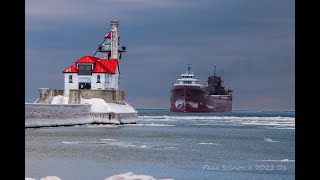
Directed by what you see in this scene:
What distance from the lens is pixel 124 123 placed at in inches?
2323

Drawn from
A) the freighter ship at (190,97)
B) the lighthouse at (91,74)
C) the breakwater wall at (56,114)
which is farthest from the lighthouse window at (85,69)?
the freighter ship at (190,97)

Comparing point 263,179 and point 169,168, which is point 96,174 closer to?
point 169,168

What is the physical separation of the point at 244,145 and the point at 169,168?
1417 centimetres

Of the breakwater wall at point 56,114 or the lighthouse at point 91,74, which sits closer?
the breakwater wall at point 56,114

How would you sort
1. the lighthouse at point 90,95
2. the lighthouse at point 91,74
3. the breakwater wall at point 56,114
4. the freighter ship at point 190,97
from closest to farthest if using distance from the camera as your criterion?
the breakwater wall at point 56,114 → the lighthouse at point 90,95 → the lighthouse at point 91,74 → the freighter ship at point 190,97

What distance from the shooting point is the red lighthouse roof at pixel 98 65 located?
187 ft

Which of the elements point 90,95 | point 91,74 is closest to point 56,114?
point 90,95

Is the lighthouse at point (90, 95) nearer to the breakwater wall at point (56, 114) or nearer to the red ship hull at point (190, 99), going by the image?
the breakwater wall at point (56, 114)

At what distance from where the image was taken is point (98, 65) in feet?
187

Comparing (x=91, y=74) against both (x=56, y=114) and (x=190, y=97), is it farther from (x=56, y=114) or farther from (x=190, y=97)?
(x=190, y=97)

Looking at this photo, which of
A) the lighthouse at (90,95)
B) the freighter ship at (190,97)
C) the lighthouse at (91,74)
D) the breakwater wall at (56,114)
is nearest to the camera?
the breakwater wall at (56,114)

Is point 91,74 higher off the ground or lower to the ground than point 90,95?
higher

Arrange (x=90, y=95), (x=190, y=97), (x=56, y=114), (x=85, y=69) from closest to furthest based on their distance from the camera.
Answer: (x=56, y=114), (x=90, y=95), (x=85, y=69), (x=190, y=97)
